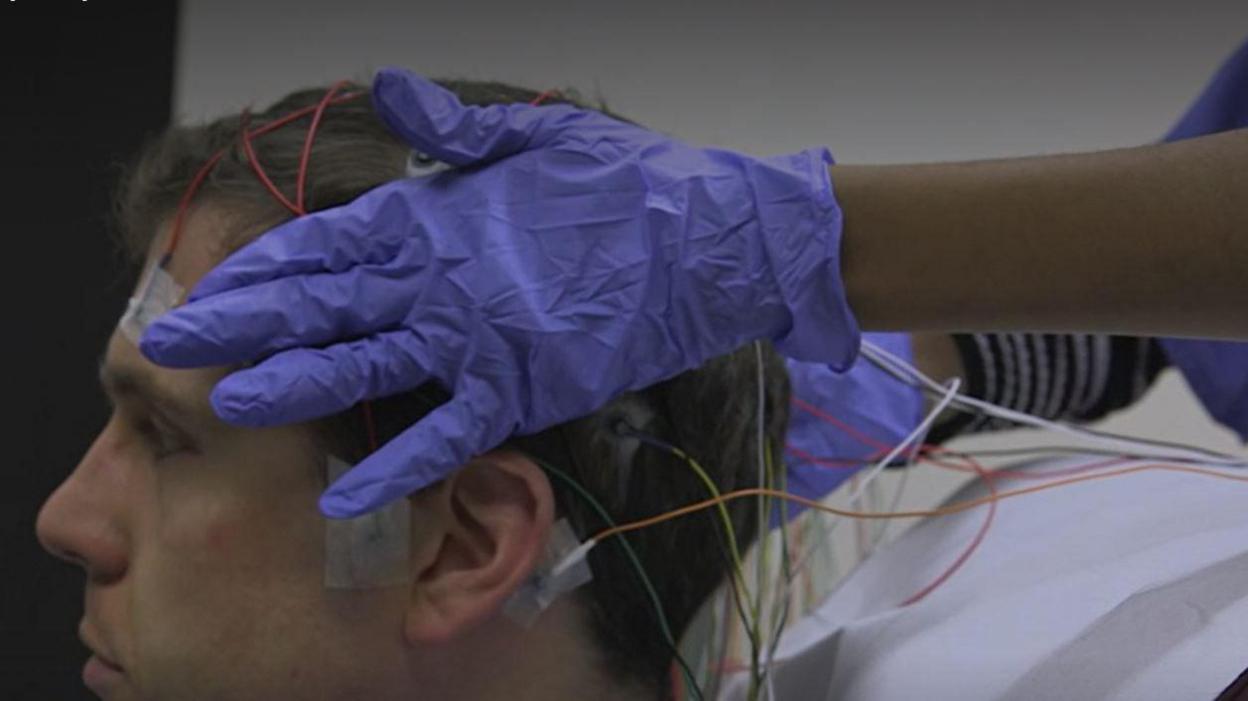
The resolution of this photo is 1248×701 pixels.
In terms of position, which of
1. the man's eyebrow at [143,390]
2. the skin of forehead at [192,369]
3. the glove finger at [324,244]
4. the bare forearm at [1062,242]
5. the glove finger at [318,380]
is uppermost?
the bare forearm at [1062,242]

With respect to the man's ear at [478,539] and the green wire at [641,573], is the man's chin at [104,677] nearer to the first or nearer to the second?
the man's ear at [478,539]

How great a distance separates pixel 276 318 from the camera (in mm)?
833

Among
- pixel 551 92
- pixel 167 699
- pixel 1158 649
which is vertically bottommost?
pixel 167 699

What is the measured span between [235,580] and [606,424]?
0.26m

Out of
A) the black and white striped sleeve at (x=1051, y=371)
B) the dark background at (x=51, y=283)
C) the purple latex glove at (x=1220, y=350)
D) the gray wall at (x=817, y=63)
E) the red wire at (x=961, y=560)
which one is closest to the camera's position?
the red wire at (x=961, y=560)

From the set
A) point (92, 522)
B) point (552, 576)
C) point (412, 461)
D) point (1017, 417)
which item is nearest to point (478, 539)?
point (552, 576)

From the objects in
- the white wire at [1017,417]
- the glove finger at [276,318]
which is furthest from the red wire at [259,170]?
the white wire at [1017,417]

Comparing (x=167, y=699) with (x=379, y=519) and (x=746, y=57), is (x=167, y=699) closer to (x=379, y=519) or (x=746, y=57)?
(x=379, y=519)

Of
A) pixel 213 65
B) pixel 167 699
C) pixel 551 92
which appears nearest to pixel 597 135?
pixel 551 92

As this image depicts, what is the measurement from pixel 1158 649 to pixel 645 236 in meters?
0.42

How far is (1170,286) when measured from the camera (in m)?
0.84

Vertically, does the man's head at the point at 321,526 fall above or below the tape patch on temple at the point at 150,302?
below

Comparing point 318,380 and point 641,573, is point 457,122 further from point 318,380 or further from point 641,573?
point 641,573

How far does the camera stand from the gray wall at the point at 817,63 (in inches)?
70.1
